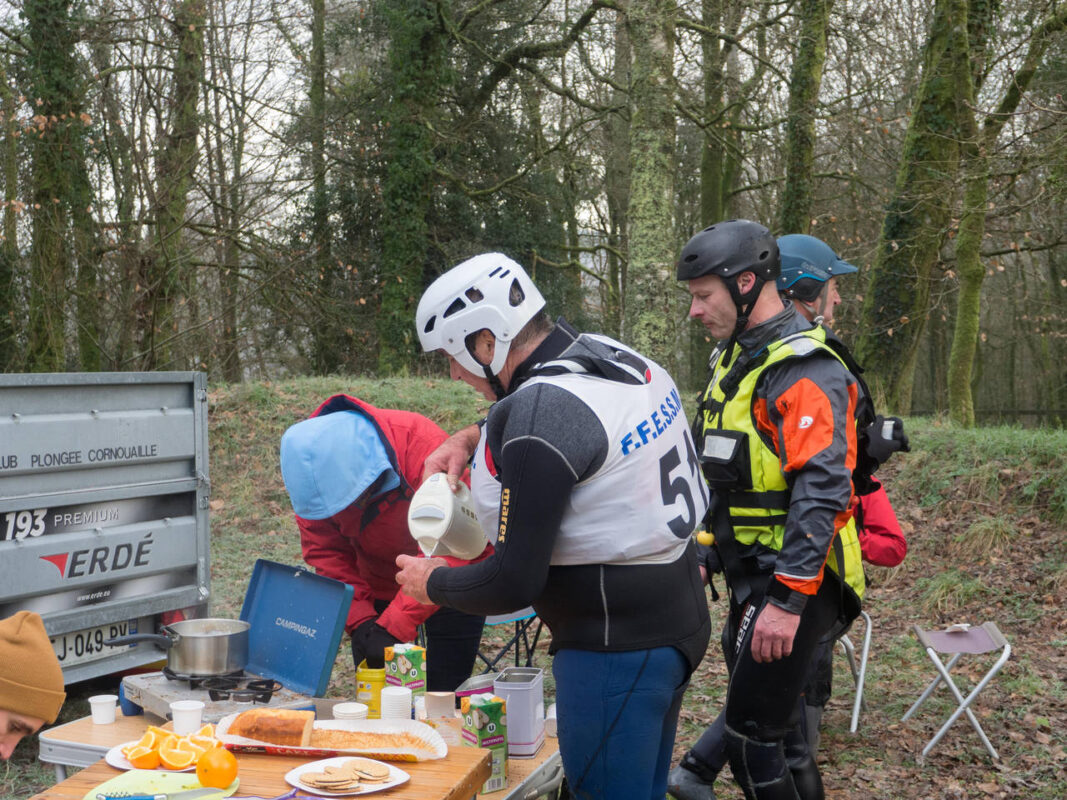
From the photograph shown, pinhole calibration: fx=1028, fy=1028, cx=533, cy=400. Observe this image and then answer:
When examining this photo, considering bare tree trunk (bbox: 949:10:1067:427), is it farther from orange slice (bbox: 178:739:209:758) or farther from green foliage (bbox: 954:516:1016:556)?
orange slice (bbox: 178:739:209:758)

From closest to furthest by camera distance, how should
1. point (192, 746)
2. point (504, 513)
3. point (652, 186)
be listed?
1. point (504, 513)
2. point (192, 746)
3. point (652, 186)

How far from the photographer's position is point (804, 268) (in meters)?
4.11

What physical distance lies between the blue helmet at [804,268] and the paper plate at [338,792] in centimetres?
250

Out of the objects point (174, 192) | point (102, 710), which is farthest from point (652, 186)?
point (102, 710)

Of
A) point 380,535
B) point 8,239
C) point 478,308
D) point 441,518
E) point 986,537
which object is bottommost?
point 986,537

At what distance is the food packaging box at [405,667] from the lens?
3.39 m

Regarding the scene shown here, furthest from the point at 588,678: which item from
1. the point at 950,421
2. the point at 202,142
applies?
the point at 202,142

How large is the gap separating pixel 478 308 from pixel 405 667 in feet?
4.42

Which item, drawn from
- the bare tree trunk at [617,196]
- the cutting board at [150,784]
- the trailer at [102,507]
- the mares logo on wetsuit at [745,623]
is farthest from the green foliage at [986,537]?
the bare tree trunk at [617,196]

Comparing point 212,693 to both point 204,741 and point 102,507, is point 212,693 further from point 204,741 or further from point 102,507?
point 102,507

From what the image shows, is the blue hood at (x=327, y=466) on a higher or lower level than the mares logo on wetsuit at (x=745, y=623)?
higher

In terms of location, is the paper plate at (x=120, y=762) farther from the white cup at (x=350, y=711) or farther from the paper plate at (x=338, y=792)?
the white cup at (x=350, y=711)

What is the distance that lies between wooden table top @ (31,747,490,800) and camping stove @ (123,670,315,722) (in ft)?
1.69

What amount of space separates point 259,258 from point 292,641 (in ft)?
44.4
